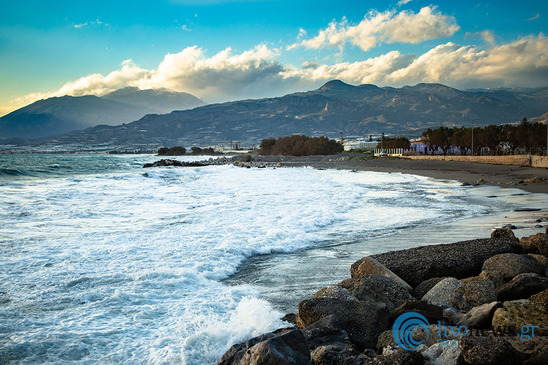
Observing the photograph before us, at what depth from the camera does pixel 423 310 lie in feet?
14.2

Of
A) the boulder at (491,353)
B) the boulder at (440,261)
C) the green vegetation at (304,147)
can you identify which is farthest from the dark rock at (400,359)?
the green vegetation at (304,147)

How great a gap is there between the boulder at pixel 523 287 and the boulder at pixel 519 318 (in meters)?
0.64

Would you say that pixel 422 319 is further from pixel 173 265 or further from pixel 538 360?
pixel 173 265

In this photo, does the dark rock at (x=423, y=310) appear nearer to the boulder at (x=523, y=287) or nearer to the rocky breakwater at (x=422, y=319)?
the rocky breakwater at (x=422, y=319)

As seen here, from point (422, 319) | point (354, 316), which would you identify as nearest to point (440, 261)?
point (422, 319)

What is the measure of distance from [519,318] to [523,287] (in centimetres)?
90

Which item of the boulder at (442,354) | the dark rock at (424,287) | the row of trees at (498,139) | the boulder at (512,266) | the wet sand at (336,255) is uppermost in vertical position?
the row of trees at (498,139)

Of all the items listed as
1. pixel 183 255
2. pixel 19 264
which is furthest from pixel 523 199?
pixel 19 264

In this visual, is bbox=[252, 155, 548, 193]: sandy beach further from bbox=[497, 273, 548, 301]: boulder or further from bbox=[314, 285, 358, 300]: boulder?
bbox=[314, 285, 358, 300]: boulder

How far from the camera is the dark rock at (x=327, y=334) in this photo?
3992mm

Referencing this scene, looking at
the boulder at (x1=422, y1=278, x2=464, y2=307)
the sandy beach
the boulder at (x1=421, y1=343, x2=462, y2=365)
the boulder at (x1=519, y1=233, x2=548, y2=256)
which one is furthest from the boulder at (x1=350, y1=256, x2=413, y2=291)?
the sandy beach

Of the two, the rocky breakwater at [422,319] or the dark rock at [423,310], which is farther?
the dark rock at [423,310]

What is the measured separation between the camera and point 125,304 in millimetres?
5605

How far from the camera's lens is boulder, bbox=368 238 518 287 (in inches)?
237
